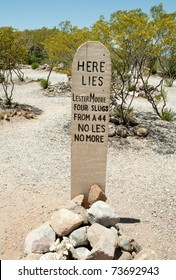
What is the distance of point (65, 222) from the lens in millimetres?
4406

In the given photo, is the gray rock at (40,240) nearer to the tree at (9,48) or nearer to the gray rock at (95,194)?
the gray rock at (95,194)

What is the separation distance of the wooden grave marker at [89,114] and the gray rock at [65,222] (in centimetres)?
102

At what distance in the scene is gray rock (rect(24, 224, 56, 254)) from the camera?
166 inches

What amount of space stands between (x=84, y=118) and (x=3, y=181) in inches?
120

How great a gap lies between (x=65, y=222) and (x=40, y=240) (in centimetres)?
42

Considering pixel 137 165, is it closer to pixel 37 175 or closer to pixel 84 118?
pixel 37 175

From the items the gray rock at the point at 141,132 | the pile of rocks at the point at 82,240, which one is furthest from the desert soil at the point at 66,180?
the pile of rocks at the point at 82,240

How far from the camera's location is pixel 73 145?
17.5 feet

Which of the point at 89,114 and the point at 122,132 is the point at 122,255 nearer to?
the point at 89,114

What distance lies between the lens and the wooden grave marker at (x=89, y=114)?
495 centimetres

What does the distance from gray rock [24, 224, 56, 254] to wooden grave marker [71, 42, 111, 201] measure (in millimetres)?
1251

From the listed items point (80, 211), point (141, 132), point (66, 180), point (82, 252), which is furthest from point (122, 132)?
point (82, 252)

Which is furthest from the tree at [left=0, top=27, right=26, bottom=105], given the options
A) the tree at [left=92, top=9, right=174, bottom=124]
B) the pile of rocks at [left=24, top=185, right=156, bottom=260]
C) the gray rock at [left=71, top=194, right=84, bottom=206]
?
the pile of rocks at [left=24, top=185, right=156, bottom=260]

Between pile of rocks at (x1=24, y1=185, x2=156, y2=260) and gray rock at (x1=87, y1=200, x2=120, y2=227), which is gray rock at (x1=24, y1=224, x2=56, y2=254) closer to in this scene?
pile of rocks at (x1=24, y1=185, x2=156, y2=260)
